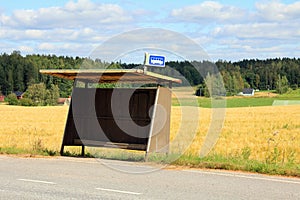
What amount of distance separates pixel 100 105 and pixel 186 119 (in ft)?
19.4

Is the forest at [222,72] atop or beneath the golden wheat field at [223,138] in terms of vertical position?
atop

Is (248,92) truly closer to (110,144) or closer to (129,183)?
(110,144)

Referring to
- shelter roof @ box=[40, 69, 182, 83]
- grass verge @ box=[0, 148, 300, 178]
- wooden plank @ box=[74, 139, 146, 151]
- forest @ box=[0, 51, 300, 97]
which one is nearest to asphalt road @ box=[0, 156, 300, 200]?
grass verge @ box=[0, 148, 300, 178]

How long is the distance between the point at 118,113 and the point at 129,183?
543cm

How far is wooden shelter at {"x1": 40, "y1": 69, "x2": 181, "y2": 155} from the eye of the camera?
13398mm

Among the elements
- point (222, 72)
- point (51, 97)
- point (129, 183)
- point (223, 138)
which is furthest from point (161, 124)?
point (51, 97)

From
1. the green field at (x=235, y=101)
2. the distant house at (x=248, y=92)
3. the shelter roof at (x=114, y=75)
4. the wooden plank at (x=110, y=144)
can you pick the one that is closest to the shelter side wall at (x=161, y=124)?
the wooden plank at (x=110, y=144)

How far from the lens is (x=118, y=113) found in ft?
48.2

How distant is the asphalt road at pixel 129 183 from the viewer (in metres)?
8.19

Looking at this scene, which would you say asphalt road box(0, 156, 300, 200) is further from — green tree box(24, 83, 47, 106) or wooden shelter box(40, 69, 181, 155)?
green tree box(24, 83, 47, 106)

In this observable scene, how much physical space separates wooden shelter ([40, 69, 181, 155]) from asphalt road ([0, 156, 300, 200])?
5.49ft

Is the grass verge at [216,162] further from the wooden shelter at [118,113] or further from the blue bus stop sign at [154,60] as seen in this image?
the blue bus stop sign at [154,60]

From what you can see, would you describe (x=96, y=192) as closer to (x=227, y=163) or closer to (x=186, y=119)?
(x=227, y=163)

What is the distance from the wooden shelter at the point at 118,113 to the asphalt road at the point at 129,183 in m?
1.67
